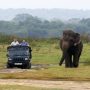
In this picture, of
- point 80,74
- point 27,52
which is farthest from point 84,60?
point 80,74

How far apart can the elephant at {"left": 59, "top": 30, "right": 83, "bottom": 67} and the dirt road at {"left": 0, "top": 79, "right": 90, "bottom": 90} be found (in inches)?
307

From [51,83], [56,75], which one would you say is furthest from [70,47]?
[51,83]

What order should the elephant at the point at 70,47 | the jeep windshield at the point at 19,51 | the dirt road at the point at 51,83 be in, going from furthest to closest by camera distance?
the jeep windshield at the point at 19,51, the elephant at the point at 70,47, the dirt road at the point at 51,83

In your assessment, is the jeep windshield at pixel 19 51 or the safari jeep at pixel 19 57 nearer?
the safari jeep at pixel 19 57

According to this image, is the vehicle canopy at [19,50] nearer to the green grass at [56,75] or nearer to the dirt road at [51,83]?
the green grass at [56,75]

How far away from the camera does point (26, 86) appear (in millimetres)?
20688

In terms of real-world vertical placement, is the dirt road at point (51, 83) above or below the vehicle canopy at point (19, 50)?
below

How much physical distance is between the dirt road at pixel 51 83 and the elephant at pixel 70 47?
7800 millimetres

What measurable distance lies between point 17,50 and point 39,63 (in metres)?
7.23

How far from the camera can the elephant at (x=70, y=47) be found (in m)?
30.8

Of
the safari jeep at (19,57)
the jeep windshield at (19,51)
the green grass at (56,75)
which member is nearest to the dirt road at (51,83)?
the green grass at (56,75)

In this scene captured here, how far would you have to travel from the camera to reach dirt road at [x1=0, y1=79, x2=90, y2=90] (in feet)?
69.1

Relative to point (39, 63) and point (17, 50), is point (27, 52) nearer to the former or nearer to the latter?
point (17, 50)

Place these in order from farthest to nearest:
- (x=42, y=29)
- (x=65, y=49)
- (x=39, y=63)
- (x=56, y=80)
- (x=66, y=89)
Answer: (x=42, y=29) → (x=39, y=63) → (x=65, y=49) → (x=56, y=80) → (x=66, y=89)
